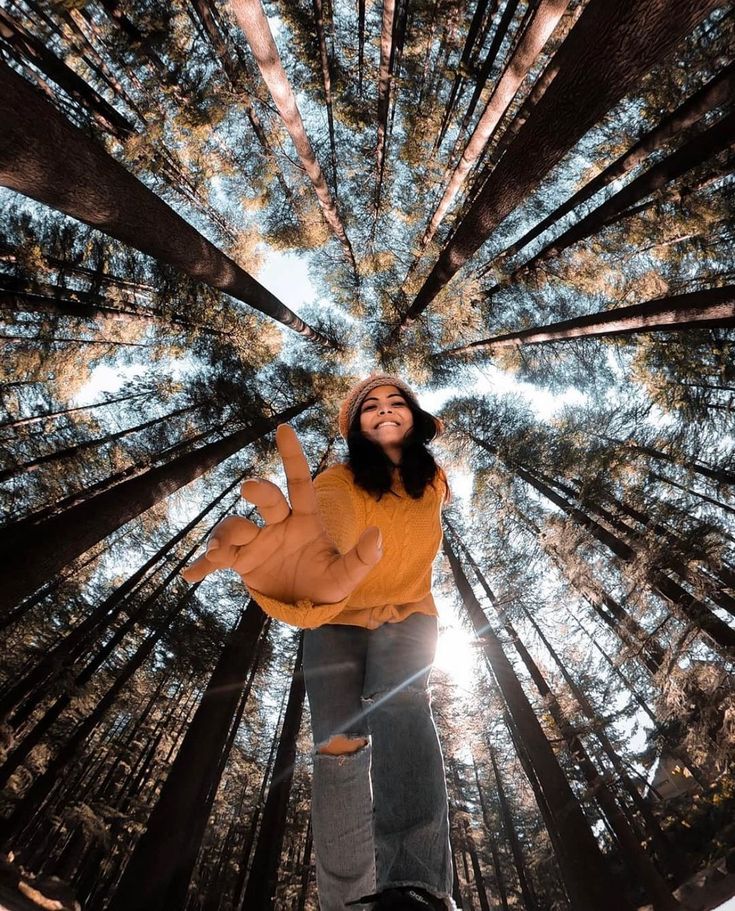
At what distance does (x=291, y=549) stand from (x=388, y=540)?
2.71ft

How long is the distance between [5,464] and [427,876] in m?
11.4

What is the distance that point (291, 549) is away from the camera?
1.69 meters

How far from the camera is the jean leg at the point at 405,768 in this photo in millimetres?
1614

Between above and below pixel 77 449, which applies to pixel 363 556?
→ below

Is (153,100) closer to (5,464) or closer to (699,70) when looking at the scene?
(5,464)

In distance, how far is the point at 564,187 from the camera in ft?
34.9

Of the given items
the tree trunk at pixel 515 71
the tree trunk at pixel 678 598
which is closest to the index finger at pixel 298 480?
the tree trunk at pixel 515 71

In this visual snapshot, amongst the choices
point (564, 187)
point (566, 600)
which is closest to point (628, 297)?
point (564, 187)

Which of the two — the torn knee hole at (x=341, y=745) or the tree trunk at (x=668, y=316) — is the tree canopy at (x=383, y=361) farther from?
the torn knee hole at (x=341, y=745)

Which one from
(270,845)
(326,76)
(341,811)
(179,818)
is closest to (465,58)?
(326,76)

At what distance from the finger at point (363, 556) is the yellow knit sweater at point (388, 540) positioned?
453mm

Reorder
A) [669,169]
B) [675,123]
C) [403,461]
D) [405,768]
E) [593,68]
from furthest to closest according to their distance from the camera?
1. [669,169]
2. [675,123]
3. [593,68]
4. [403,461]
5. [405,768]

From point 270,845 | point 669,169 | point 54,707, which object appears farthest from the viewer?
point 54,707

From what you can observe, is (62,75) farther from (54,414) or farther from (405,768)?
(405,768)
